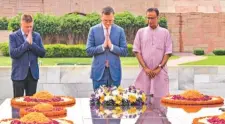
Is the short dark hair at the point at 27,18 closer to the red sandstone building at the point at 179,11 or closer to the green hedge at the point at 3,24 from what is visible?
the green hedge at the point at 3,24

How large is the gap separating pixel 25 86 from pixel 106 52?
44.0 inches

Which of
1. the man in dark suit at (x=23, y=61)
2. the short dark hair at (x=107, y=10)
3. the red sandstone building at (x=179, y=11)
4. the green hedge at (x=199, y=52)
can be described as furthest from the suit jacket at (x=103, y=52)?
the red sandstone building at (x=179, y=11)

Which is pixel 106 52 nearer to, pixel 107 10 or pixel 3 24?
pixel 107 10

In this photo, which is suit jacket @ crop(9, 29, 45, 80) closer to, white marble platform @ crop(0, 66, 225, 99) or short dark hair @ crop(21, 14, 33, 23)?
short dark hair @ crop(21, 14, 33, 23)

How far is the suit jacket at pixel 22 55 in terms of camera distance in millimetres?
8383

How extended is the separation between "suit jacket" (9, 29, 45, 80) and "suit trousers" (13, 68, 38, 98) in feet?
0.15

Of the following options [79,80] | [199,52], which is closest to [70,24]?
[199,52]

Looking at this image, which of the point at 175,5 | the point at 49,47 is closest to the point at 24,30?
the point at 49,47

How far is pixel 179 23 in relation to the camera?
86.6 ft

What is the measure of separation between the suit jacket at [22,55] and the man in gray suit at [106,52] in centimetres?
66

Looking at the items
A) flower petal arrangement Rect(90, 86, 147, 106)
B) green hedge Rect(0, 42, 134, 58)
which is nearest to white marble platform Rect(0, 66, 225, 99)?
flower petal arrangement Rect(90, 86, 147, 106)

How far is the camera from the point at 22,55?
27.7ft

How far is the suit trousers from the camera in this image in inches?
332

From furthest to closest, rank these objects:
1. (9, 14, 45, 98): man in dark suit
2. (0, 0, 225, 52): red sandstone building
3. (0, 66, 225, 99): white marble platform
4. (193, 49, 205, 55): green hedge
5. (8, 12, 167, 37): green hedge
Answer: (0, 0, 225, 52): red sandstone building
(193, 49, 205, 55): green hedge
(8, 12, 167, 37): green hedge
(0, 66, 225, 99): white marble platform
(9, 14, 45, 98): man in dark suit
